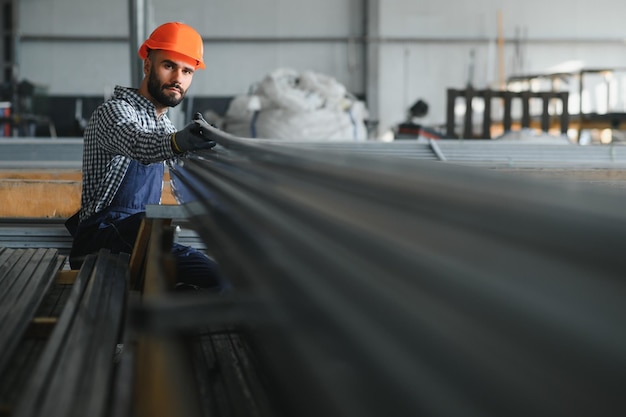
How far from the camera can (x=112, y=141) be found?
2.29 meters

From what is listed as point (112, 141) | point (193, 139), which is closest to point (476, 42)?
point (112, 141)

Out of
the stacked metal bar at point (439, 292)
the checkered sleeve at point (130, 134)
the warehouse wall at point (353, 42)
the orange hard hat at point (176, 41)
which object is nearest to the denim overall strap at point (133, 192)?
the checkered sleeve at point (130, 134)

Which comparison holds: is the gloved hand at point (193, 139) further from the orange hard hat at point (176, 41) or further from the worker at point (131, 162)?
the orange hard hat at point (176, 41)

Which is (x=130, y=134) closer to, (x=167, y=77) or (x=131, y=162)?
(x=131, y=162)

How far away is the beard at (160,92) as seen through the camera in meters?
2.51

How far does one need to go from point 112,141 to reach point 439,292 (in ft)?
5.82

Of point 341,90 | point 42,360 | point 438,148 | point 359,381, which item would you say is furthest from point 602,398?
point 341,90

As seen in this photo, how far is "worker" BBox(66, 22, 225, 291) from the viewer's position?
2283mm

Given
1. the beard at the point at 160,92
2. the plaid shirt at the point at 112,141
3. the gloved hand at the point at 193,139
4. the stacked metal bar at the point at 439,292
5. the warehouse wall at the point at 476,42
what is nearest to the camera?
the stacked metal bar at the point at 439,292

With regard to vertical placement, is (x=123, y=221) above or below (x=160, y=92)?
below

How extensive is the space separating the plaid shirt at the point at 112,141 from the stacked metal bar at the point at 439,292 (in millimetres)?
1204

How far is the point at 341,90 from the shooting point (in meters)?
8.20

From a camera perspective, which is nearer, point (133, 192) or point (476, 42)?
point (133, 192)

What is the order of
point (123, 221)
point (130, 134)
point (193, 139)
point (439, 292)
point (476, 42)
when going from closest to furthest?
1. point (439, 292)
2. point (193, 139)
3. point (130, 134)
4. point (123, 221)
5. point (476, 42)
